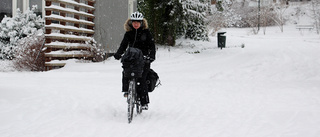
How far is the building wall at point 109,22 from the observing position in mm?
14359

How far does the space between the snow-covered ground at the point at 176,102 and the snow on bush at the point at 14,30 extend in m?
1.10

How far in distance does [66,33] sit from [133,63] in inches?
325

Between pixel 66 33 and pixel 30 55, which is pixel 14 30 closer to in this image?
pixel 66 33

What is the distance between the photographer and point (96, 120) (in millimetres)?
5512

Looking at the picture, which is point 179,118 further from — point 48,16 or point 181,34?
point 181,34

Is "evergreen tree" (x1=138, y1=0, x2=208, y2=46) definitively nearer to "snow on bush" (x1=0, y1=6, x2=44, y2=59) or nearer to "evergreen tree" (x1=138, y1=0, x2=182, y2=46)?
"evergreen tree" (x1=138, y1=0, x2=182, y2=46)

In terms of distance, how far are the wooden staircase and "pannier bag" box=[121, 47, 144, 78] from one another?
23.5 ft

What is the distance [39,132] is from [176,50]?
14.1m

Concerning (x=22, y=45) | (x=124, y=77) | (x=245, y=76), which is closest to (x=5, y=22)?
(x=22, y=45)

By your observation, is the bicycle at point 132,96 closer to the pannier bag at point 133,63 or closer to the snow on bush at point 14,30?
the pannier bag at point 133,63

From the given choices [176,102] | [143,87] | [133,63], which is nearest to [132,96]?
[143,87]

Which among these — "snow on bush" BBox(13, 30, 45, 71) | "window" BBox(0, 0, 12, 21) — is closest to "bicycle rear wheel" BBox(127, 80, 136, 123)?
"snow on bush" BBox(13, 30, 45, 71)

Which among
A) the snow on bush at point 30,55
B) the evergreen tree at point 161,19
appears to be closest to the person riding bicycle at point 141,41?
the snow on bush at point 30,55

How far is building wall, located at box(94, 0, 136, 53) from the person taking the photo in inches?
565
